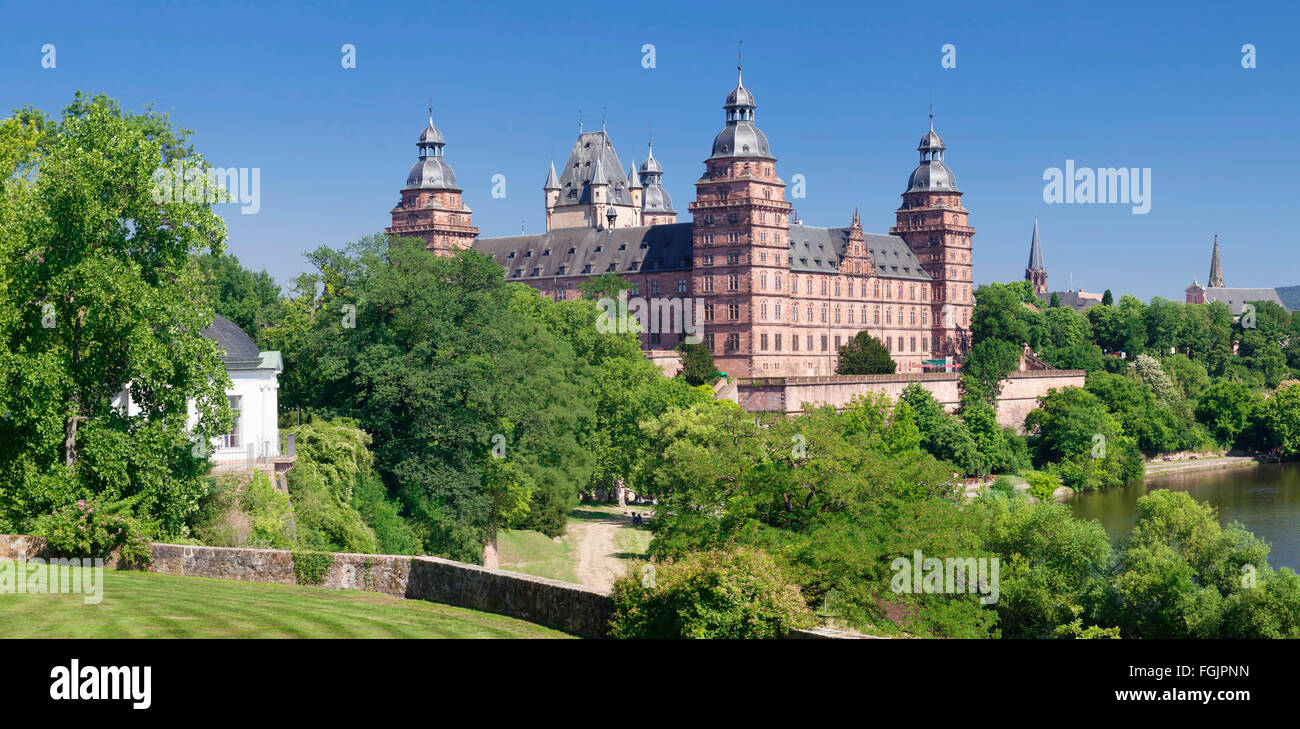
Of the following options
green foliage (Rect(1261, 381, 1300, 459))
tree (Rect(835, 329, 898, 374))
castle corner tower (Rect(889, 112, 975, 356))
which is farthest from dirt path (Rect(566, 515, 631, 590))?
green foliage (Rect(1261, 381, 1300, 459))

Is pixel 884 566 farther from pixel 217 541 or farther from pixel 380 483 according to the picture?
pixel 380 483

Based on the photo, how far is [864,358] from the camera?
108 meters

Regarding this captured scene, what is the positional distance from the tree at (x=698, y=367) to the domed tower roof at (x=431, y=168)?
35.8 metres

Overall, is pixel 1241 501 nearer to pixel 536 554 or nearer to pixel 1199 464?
pixel 1199 464

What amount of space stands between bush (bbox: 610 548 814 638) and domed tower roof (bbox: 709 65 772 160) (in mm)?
85664

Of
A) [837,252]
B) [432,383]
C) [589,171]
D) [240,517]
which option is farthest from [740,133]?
[240,517]

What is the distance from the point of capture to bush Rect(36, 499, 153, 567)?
27.8 meters

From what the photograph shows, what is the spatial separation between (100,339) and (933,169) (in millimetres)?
104119

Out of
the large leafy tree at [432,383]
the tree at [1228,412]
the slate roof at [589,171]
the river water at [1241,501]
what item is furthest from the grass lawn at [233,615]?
the slate roof at [589,171]

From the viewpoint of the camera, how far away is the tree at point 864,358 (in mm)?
107438
